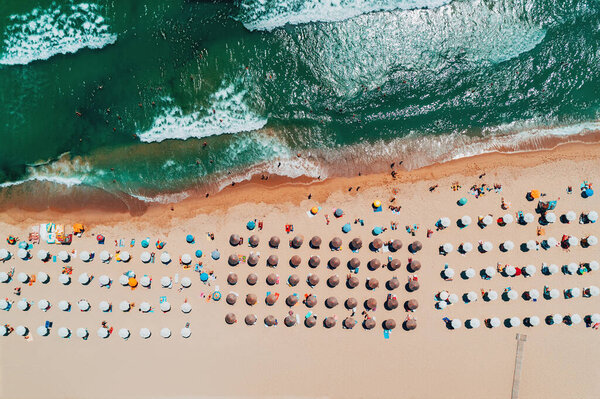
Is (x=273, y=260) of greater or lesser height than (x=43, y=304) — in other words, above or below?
above

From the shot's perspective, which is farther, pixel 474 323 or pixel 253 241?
pixel 253 241

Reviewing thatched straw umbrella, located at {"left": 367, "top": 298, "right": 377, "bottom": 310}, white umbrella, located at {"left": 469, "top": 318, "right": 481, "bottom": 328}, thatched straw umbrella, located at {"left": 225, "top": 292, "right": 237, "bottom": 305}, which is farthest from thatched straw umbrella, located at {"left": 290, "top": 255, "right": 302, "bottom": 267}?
white umbrella, located at {"left": 469, "top": 318, "right": 481, "bottom": 328}

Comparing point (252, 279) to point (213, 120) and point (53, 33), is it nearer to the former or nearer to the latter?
point (213, 120)

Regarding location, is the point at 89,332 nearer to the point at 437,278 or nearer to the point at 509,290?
the point at 437,278

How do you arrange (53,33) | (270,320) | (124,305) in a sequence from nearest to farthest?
(270,320) < (124,305) < (53,33)

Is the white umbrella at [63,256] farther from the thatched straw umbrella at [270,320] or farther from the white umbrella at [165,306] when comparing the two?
the thatched straw umbrella at [270,320]

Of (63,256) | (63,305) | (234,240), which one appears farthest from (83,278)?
(234,240)

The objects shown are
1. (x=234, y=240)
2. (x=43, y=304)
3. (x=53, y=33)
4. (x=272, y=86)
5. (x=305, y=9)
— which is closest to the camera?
(x=234, y=240)
